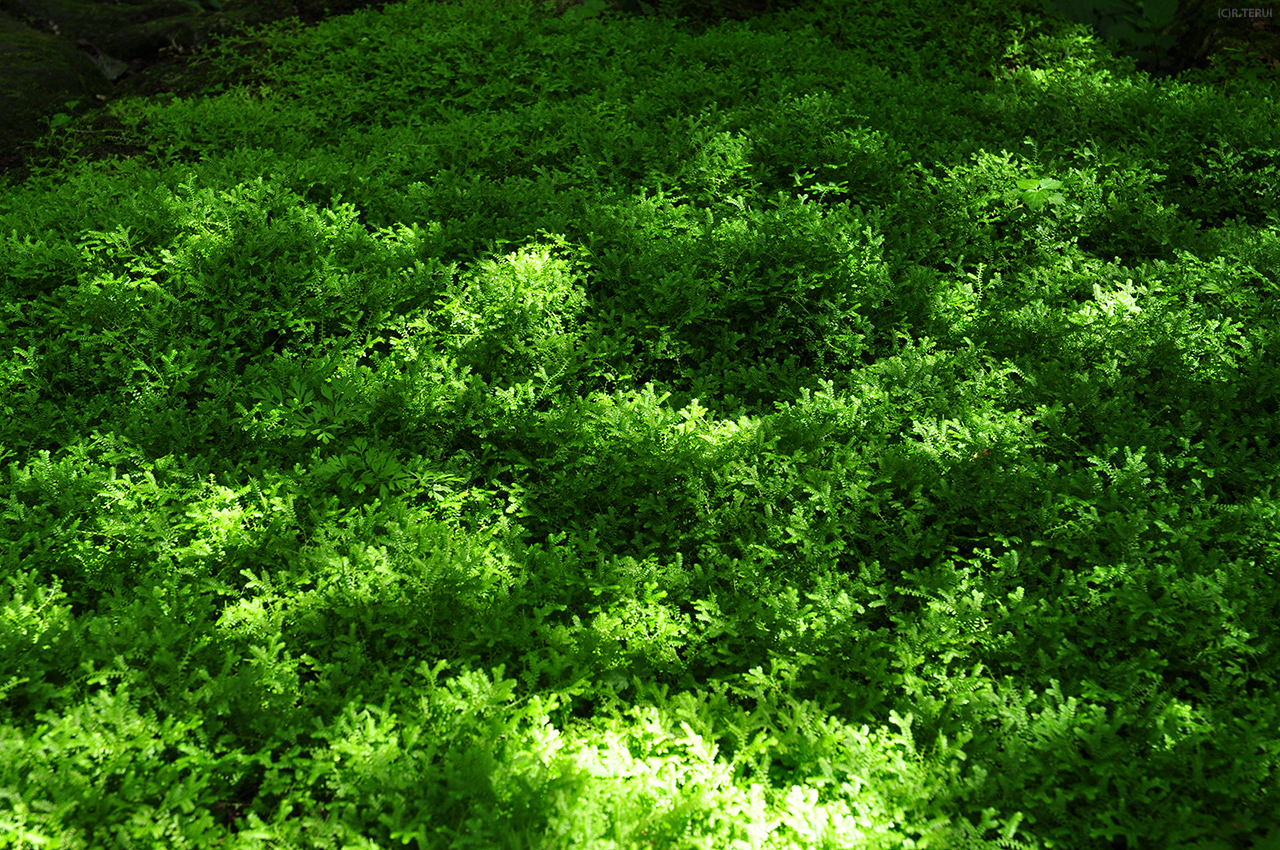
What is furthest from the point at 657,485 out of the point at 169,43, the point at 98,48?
the point at 98,48

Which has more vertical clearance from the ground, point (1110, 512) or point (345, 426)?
point (1110, 512)

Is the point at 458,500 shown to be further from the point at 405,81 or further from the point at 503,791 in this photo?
the point at 405,81

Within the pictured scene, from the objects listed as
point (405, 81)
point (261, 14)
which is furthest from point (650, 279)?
point (261, 14)

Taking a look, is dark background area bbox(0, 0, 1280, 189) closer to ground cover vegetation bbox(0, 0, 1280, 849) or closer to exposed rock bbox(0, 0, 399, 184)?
exposed rock bbox(0, 0, 399, 184)

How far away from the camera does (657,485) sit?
3.36 metres

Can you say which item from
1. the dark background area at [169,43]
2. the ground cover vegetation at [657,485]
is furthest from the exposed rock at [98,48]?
the ground cover vegetation at [657,485]

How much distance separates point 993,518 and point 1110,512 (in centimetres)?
40

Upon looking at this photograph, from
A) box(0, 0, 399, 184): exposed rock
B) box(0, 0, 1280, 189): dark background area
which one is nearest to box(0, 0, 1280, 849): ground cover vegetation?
box(0, 0, 1280, 189): dark background area

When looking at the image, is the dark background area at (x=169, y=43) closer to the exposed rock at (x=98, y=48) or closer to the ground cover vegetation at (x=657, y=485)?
the exposed rock at (x=98, y=48)

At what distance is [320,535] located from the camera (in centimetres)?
306

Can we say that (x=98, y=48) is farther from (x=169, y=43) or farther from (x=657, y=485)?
(x=657, y=485)

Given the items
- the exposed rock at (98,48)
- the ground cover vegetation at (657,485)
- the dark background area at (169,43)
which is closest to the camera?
the ground cover vegetation at (657,485)

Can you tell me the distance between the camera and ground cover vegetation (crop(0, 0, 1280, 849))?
7.48 feet

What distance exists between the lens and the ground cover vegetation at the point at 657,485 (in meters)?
2.28
